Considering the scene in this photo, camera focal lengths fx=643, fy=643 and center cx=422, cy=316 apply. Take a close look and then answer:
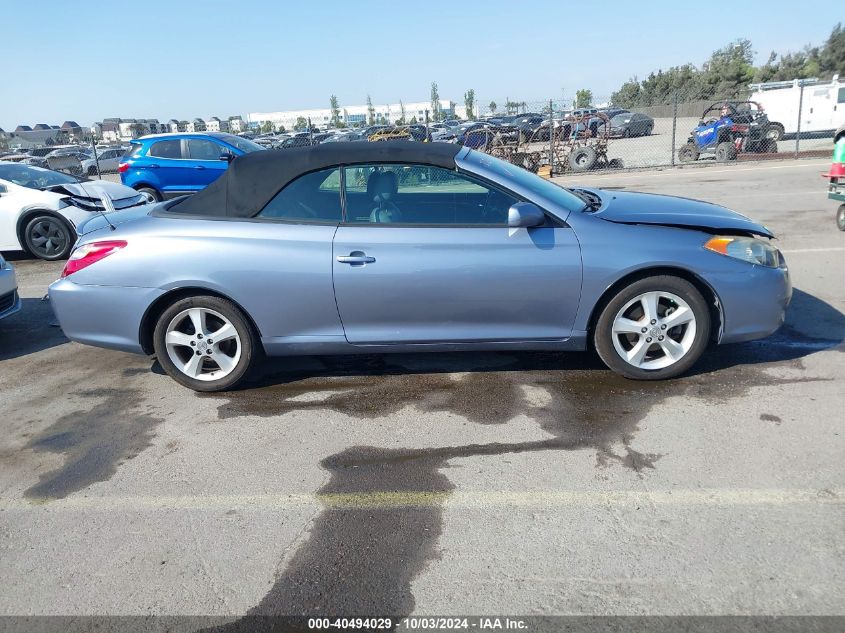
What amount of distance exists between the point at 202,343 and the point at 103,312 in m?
0.74

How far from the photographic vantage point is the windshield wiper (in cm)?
444

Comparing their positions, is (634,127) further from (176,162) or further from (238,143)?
(176,162)

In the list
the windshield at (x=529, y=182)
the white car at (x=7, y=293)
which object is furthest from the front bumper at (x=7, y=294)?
the windshield at (x=529, y=182)

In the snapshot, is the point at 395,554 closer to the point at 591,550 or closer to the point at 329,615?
the point at 329,615

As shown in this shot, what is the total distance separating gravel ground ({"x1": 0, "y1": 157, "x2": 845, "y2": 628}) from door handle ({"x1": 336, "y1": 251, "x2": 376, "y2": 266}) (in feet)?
2.95

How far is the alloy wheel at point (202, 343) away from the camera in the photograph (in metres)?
4.34

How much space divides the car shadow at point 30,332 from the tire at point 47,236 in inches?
93.8

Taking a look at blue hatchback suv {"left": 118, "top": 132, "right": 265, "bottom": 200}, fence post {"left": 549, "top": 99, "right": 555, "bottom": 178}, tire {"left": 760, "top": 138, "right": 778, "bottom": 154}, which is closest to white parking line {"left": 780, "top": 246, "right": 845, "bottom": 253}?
blue hatchback suv {"left": 118, "top": 132, "right": 265, "bottom": 200}

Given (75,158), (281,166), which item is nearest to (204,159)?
(281,166)

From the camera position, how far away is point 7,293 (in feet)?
19.5

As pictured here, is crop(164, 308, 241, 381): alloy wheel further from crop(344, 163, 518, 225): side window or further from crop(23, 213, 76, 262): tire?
crop(23, 213, 76, 262): tire

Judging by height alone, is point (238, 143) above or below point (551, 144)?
above

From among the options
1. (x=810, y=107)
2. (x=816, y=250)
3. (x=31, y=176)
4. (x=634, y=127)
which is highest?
(x=810, y=107)

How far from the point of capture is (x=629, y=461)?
332cm
